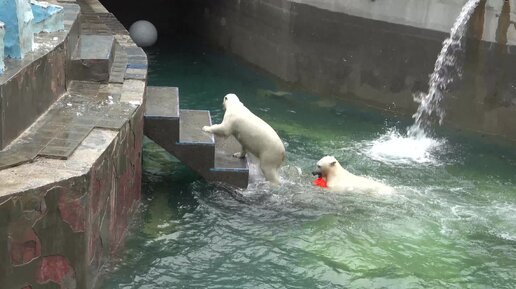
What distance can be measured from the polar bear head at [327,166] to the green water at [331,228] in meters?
0.23

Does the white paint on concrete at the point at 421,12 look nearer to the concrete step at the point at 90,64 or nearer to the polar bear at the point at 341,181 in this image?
the polar bear at the point at 341,181

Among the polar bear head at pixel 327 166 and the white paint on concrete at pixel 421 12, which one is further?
the white paint on concrete at pixel 421 12

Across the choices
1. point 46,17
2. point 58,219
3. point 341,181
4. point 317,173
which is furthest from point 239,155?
point 58,219

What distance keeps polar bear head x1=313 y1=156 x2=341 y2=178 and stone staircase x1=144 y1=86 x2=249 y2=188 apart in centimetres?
83

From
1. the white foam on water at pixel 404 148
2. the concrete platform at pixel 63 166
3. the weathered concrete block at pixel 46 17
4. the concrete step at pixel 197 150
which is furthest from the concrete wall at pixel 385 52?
the weathered concrete block at pixel 46 17

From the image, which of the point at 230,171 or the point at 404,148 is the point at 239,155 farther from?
the point at 404,148

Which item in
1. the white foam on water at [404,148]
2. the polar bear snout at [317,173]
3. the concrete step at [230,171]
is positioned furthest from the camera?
the white foam on water at [404,148]

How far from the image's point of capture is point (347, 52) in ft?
41.0

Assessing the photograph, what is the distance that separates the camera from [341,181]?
25.7ft

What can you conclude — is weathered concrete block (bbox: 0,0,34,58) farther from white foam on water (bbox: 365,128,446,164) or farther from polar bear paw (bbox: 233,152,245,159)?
white foam on water (bbox: 365,128,446,164)

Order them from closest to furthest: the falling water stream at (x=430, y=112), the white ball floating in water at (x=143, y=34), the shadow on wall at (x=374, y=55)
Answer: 1. the falling water stream at (x=430, y=112)
2. the shadow on wall at (x=374, y=55)
3. the white ball floating in water at (x=143, y=34)

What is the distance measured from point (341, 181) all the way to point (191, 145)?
1719 mm

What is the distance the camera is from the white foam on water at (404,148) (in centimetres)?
961

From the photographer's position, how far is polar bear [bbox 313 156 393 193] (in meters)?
7.75
